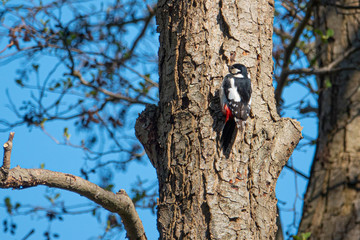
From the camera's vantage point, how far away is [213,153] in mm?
2211

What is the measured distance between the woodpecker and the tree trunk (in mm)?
43

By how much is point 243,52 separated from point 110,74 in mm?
3236

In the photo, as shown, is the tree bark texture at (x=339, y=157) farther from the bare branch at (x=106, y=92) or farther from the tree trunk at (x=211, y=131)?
the bare branch at (x=106, y=92)

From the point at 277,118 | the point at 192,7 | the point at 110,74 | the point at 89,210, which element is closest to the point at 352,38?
the point at 277,118

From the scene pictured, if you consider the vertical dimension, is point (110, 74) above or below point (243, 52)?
above

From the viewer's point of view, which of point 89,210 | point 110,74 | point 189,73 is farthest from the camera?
point 110,74

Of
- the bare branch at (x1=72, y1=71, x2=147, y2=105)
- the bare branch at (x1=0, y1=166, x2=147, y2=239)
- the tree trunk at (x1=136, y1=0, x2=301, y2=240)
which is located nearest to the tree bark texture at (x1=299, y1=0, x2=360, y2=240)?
the tree trunk at (x1=136, y1=0, x2=301, y2=240)

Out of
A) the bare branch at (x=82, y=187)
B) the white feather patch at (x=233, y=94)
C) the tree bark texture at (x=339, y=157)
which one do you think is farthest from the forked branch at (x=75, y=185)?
the tree bark texture at (x=339, y=157)

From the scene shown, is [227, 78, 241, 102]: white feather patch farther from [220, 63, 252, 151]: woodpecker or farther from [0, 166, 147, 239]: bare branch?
[0, 166, 147, 239]: bare branch

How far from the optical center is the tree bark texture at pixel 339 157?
162 cm

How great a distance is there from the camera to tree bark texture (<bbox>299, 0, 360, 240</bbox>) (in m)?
1.62

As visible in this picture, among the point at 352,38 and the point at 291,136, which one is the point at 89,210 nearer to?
the point at 291,136

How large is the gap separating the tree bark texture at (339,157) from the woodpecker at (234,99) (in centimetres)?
46

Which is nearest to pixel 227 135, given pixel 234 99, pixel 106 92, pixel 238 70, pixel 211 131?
pixel 211 131
